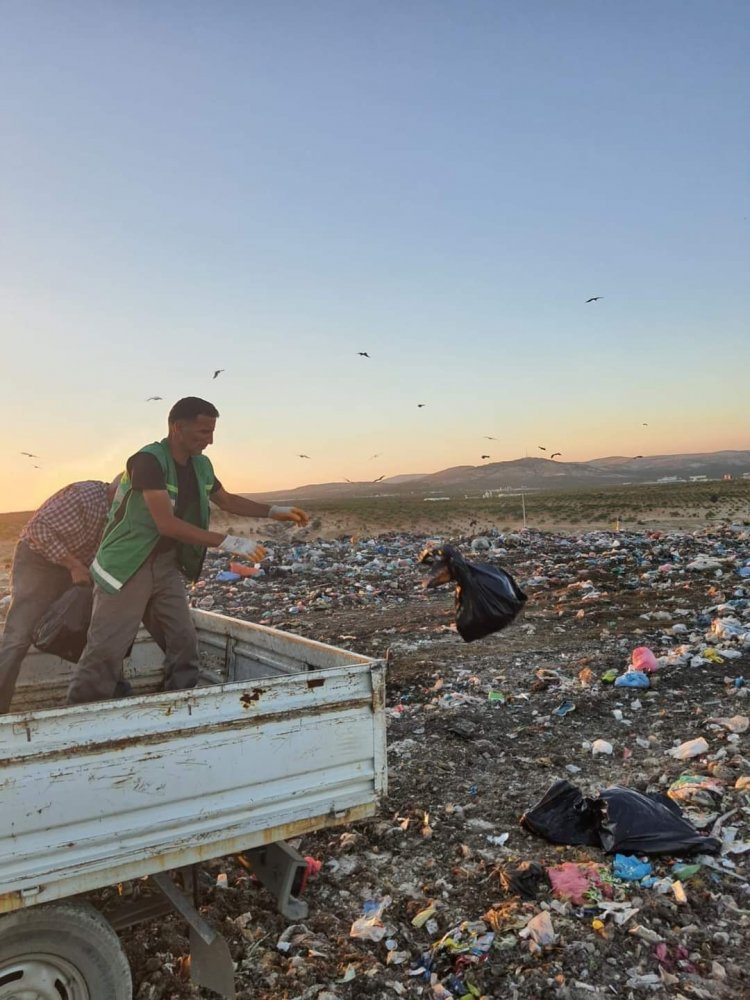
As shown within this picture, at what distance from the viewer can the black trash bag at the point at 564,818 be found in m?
3.62

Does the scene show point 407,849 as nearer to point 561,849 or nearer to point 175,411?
point 561,849

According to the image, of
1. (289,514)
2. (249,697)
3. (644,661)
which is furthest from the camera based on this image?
(644,661)

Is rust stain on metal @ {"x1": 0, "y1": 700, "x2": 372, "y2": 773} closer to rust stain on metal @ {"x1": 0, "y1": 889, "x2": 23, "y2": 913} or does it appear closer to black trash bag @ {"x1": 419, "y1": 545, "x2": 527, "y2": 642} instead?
rust stain on metal @ {"x1": 0, "y1": 889, "x2": 23, "y2": 913}

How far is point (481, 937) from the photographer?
9.60 feet

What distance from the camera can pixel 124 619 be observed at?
318 cm

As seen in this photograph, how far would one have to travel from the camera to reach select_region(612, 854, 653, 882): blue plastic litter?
129 inches

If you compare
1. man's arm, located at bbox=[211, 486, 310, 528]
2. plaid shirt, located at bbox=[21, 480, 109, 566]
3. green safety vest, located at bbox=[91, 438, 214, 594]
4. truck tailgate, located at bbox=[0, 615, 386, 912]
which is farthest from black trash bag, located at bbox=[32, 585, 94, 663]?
truck tailgate, located at bbox=[0, 615, 386, 912]

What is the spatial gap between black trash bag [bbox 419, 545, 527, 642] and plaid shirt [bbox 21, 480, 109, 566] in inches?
74.4

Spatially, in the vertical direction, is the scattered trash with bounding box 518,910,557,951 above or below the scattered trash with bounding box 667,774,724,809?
below

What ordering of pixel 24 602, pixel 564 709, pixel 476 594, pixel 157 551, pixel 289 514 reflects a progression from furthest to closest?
pixel 564 709 → pixel 476 594 → pixel 289 514 → pixel 24 602 → pixel 157 551

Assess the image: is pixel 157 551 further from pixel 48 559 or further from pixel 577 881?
pixel 577 881

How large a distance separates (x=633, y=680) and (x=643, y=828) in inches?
99.1

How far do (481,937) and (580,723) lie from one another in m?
2.56

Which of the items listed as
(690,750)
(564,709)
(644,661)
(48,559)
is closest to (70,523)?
(48,559)
